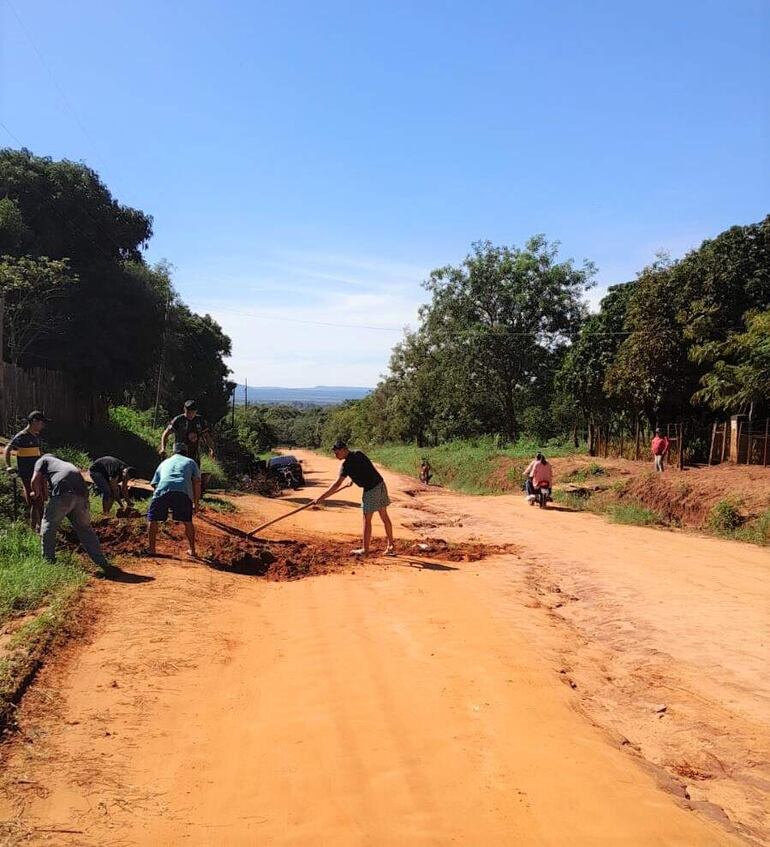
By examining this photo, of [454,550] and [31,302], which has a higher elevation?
[31,302]

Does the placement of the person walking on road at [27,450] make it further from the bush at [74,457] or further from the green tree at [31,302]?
the green tree at [31,302]

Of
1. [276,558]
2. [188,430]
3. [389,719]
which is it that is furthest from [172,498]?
[389,719]

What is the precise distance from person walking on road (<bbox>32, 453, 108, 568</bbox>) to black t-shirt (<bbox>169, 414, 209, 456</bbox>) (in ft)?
12.0

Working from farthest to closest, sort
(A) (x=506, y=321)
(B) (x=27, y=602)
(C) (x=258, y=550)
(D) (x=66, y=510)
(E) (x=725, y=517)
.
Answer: (A) (x=506, y=321)
(E) (x=725, y=517)
(C) (x=258, y=550)
(D) (x=66, y=510)
(B) (x=27, y=602)

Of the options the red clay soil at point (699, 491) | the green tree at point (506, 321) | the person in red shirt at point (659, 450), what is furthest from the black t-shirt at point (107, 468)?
the green tree at point (506, 321)

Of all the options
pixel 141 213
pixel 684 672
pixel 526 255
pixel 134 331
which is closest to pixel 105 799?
pixel 684 672

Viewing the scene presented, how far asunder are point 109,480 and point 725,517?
12.6 meters

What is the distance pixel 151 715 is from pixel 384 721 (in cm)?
147

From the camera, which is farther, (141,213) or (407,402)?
(407,402)

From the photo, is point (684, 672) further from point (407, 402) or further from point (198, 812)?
point (407, 402)

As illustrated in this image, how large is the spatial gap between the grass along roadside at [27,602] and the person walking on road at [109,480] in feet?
6.73

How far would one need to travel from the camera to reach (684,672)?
563 cm

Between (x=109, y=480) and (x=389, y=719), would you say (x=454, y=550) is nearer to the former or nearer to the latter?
(x=109, y=480)

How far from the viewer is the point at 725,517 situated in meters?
14.8
